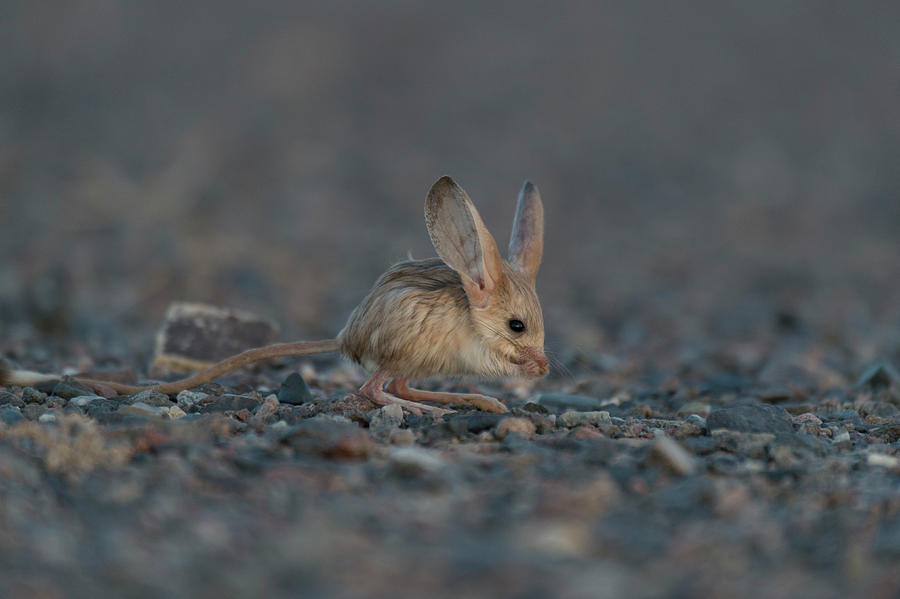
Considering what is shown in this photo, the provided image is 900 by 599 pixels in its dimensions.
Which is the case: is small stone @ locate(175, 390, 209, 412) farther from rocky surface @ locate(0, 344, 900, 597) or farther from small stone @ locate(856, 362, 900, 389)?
small stone @ locate(856, 362, 900, 389)

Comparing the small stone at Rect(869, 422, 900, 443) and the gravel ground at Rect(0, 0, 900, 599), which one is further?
the small stone at Rect(869, 422, 900, 443)

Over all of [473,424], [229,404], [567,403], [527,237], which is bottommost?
[567,403]

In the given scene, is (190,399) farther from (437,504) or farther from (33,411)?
(437,504)

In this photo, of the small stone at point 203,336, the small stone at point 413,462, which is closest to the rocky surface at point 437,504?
the small stone at point 413,462

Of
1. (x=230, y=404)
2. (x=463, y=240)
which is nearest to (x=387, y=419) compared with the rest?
(x=230, y=404)

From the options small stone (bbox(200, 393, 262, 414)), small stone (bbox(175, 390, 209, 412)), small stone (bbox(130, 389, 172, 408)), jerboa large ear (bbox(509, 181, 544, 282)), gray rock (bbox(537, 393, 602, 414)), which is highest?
jerboa large ear (bbox(509, 181, 544, 282))

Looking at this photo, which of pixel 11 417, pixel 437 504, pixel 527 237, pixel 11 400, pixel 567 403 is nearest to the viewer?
pixel 437 504

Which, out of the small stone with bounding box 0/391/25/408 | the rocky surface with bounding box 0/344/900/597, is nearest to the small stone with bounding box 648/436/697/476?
the rocky surface with bounding box 0/344/900/597

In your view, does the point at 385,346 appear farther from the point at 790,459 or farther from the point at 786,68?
the point at 786,68
